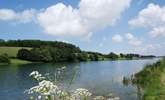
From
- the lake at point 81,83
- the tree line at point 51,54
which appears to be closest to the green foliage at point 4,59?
the tree line at point 51,54

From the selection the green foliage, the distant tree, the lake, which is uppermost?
the distant tree

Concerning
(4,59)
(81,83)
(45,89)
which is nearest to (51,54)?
(4,59)

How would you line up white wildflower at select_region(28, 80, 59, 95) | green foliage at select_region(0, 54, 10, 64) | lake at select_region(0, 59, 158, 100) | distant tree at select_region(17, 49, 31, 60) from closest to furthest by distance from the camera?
white wildflower at select_region(28, 80, 59, 95), lake at select_region(0, 59, 158, 100), green foliage at select_region(0, 54, 10, 64), distant tree at select_region(17, 49, 31, 60)

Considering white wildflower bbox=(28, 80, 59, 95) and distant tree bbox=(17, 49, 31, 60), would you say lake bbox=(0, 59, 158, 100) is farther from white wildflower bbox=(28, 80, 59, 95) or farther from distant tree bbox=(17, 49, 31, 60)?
distant tree bbox=(17, 49, 31, 60)

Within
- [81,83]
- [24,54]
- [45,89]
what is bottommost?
[81,83]

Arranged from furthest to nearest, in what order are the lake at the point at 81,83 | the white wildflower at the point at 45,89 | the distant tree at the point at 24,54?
the distant tree at the point at 24,54
the lake at the point at 81,83
the white wildflower at the point at 45,89

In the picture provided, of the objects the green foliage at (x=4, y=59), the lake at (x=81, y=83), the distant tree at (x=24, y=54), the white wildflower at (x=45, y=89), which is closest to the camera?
the white wildflower at (x=45, y=89)

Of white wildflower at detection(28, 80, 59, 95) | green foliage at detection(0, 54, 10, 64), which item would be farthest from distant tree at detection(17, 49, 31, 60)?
white wildflower at detection(28, 80, 59, 95)

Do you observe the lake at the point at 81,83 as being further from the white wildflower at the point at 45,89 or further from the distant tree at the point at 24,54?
the distant tree at the point at 24,54

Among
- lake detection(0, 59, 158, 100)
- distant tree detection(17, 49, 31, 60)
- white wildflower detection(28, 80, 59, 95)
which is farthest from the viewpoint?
distant tree detection(17, 49, 31, 60)

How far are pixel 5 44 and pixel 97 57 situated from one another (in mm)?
44100

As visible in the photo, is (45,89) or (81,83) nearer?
(45,89)

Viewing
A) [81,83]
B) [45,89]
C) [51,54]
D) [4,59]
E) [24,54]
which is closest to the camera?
[45,89]

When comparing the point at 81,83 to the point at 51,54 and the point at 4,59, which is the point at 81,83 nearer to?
the point at 4,59
